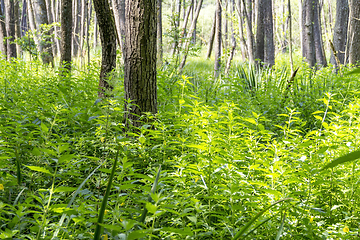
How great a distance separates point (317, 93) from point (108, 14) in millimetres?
3460

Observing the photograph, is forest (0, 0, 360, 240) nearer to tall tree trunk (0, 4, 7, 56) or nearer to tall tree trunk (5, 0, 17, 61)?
tall tree trunk (0, 4, 7, 56)

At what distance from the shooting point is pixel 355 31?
5918 mm


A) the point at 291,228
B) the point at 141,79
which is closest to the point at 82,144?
the point at 141,79

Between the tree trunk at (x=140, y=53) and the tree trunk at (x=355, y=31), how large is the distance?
4869mm

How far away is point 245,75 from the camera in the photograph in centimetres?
541

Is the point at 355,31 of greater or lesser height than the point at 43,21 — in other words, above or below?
below

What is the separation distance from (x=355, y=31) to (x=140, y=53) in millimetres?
5435

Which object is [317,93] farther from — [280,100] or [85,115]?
[85,115]

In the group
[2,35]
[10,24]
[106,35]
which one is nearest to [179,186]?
[106,35]

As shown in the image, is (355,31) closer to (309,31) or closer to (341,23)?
(309,31)

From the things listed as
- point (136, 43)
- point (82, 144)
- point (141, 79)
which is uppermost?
point (136, 43)

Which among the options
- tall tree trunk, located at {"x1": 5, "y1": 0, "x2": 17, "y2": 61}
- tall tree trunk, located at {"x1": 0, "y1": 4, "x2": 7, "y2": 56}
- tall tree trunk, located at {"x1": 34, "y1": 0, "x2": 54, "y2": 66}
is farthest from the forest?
tall tree trunk, located at {"x1": 5, "y1": 0, "x2": 17, "y2": 61}

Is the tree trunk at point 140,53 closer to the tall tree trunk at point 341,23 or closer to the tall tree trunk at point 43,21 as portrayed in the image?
the tall tree trunk at point 43,21

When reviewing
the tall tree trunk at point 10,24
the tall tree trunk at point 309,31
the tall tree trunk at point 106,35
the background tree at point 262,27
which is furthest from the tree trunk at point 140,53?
the tall tree trunk at point 10,24
